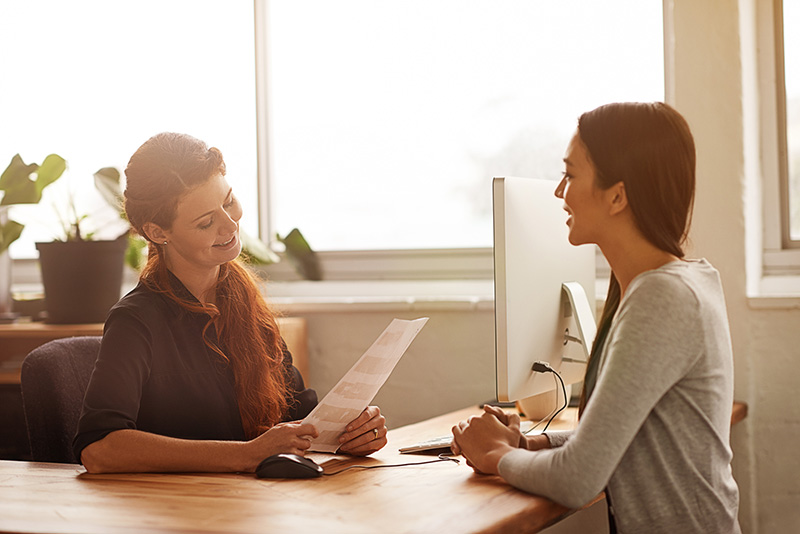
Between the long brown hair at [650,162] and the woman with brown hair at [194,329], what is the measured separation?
2.12 ft

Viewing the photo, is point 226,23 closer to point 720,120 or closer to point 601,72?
point 601,72

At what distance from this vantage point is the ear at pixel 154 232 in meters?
1.75

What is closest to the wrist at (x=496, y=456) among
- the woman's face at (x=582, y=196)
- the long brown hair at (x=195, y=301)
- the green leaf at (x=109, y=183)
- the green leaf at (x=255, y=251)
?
the woman's face at (x=582, y=196)

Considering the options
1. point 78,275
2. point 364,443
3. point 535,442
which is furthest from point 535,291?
point 78,275

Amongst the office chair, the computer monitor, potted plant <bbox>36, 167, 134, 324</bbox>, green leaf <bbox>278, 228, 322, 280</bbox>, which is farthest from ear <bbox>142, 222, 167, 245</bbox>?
green leaf <bbox>278, 228, 322, 280</bbox>

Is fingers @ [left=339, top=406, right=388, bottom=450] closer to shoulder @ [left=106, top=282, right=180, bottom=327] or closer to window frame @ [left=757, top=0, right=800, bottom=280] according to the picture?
shoulder @ [left=106, top=282, right=180, bottom=327]

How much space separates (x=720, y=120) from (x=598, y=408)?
1.41 meters

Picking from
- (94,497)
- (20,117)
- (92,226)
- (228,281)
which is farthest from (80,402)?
(20,117)

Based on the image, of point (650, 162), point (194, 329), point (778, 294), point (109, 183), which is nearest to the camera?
point (650, 162)

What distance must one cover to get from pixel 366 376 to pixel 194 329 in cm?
42

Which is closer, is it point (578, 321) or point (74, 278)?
point (578, 321)

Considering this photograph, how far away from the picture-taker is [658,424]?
1.22m

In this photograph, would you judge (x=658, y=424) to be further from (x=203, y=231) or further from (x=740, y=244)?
(x=740, y=244)

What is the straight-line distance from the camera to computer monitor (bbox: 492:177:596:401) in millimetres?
1573
